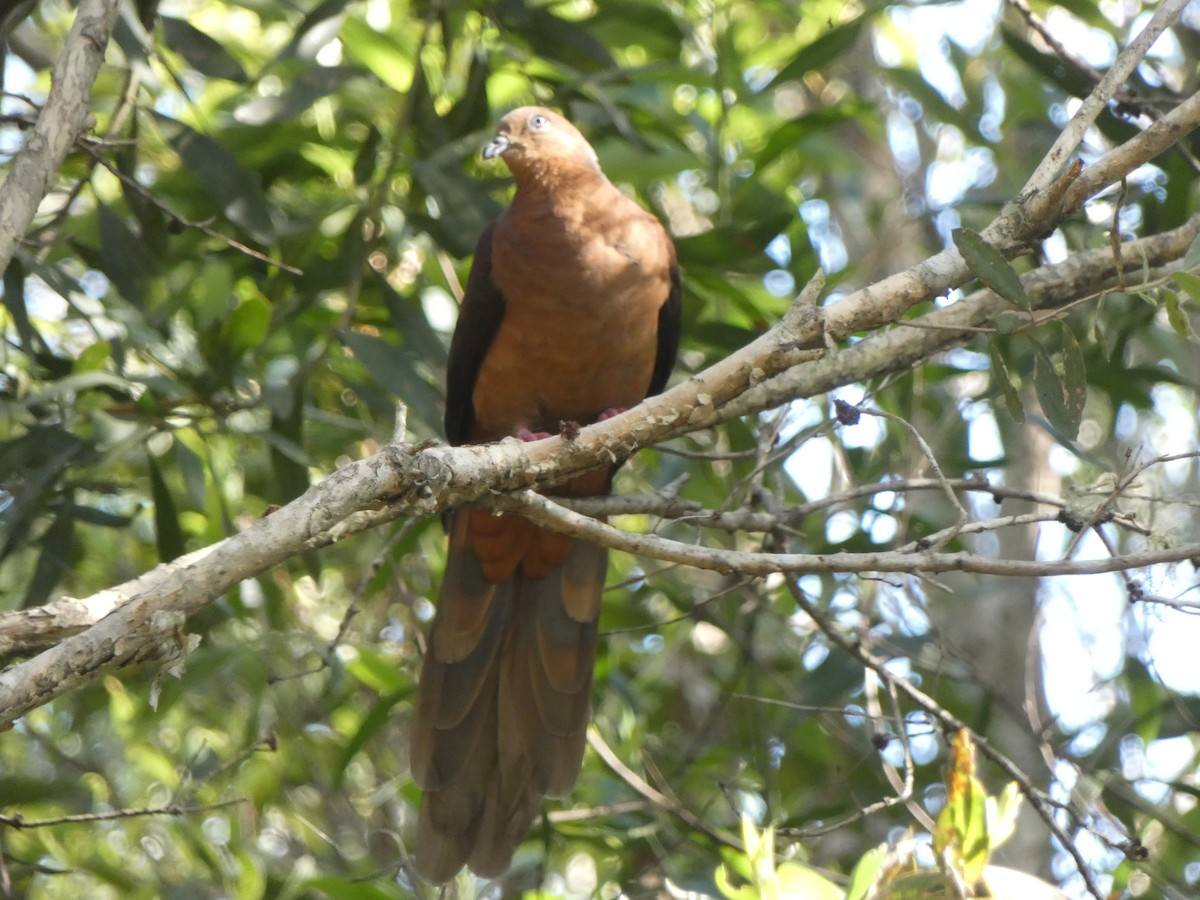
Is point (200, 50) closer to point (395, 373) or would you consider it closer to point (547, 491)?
point (395, 373)

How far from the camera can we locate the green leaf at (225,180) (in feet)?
11.3

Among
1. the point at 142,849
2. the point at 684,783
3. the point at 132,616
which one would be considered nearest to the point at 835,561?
the point at 132,616

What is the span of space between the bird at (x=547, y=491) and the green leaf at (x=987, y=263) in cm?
156

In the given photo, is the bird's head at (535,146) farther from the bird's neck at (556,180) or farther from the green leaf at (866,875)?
the green leaf at (866,875)

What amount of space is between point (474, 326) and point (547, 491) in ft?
1.80

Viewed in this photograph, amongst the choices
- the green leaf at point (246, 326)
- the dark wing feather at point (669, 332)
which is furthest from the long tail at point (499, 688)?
the green leaf at point (246, 326)

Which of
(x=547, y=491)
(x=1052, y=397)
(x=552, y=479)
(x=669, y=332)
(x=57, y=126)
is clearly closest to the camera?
(x=57, y=126)

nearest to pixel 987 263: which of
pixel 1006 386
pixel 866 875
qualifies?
pixel 1006 386

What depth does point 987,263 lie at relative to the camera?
7.95 ft

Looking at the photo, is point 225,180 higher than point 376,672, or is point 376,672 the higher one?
point 225,180

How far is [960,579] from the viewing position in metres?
5.27

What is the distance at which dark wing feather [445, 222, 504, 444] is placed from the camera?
396 centimetres

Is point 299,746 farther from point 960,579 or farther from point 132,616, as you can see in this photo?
point 132,616

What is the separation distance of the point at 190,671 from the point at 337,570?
1394 millimetres
